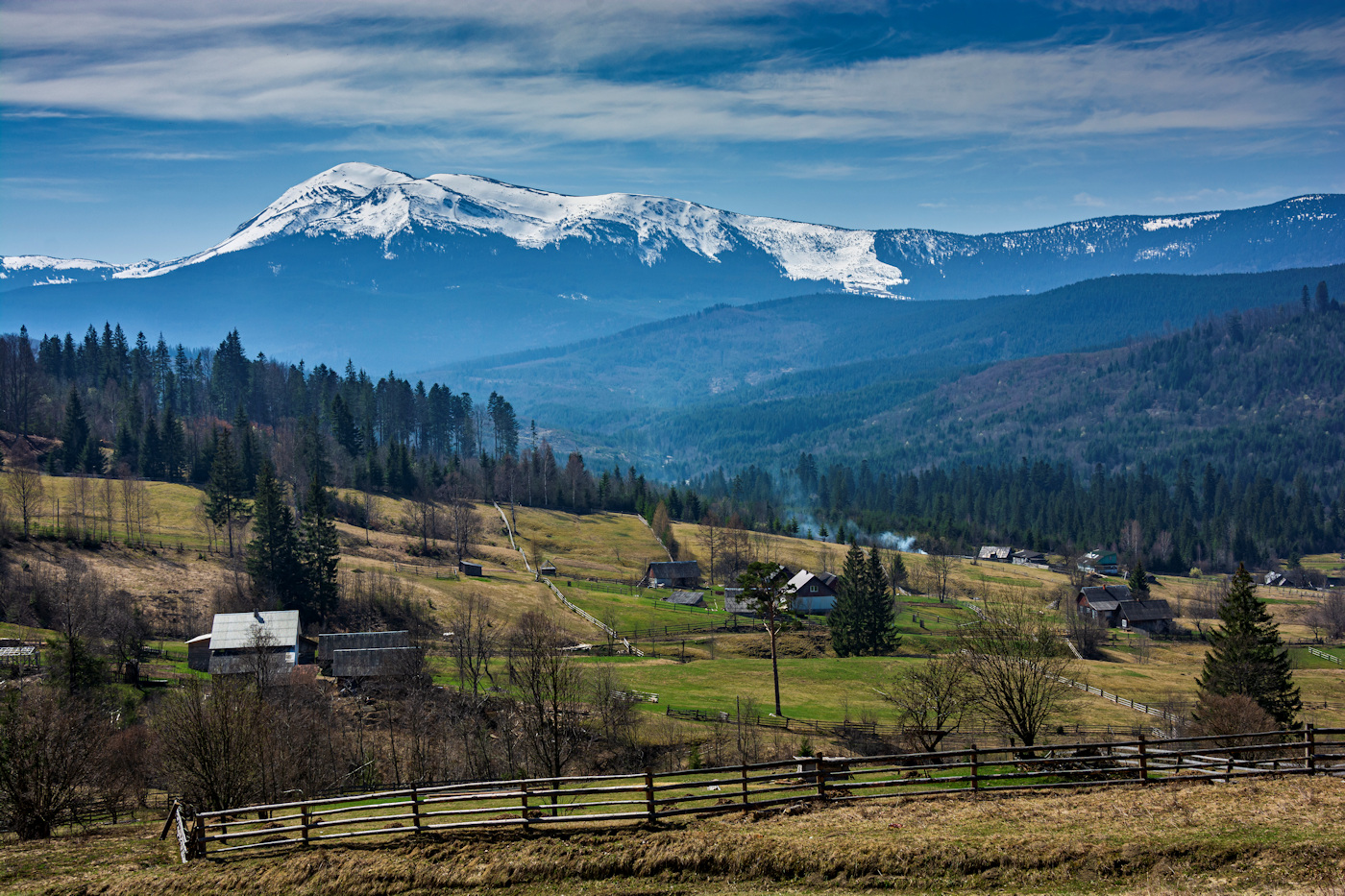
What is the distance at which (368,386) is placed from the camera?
575ft

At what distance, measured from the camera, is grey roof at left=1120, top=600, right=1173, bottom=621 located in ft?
375

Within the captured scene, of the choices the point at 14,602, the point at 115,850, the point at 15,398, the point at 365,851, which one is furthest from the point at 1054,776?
the point at 15,398

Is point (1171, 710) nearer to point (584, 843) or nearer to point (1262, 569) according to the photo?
point (584, 843)

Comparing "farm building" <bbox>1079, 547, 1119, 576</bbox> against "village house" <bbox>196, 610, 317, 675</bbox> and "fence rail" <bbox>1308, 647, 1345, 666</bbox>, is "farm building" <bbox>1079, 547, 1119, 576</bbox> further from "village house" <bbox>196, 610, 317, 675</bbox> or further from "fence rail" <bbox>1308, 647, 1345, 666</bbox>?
"village house" <bbox>196, 610, 317, 675</bbox>

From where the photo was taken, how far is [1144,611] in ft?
377

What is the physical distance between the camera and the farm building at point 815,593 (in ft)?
366

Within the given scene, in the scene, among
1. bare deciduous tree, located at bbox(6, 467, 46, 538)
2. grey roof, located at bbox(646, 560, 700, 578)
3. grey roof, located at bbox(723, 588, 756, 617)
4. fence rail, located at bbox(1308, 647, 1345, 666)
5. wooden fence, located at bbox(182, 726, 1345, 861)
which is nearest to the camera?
wooden fence, located at bbox(182, 726, 1345, 861)

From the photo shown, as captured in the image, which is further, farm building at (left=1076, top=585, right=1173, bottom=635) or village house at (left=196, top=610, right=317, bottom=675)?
Answer: farm building at (left=1076, top=585, right=1173, bottom=635)

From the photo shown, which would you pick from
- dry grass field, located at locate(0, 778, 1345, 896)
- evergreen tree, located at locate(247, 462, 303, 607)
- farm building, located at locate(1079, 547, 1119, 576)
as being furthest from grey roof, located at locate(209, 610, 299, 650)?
farm building, located at locate(1079, 547, 1119, 576)

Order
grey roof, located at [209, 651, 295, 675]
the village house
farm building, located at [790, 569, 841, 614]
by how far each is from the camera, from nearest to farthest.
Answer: grey roof, located at [209, 651, 295, 675] < the village house < farm building, located at [790, 569, 841, 614]

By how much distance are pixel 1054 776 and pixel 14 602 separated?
78.3 meters

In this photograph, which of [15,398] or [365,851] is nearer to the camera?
[365,851]

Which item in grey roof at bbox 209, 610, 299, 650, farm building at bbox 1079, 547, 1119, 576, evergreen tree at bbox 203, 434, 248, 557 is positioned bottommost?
farm building at bbox 1079, 547, 1119, 576

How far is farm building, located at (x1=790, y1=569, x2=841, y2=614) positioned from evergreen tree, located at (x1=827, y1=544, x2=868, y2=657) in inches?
810
